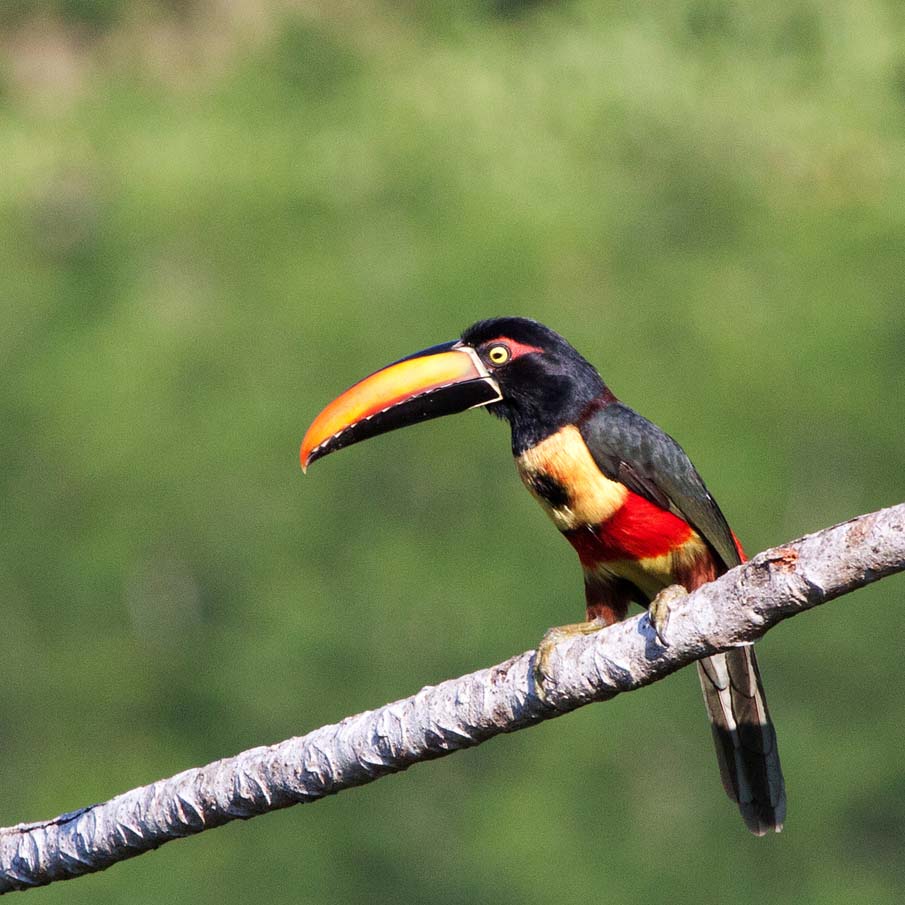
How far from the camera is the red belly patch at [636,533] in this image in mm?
3814

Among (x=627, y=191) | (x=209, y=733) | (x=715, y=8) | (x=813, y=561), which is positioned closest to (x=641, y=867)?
(x=209, y=733)

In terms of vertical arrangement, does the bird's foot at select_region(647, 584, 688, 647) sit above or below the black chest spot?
below

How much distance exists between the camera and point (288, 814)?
584cm

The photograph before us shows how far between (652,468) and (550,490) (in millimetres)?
227

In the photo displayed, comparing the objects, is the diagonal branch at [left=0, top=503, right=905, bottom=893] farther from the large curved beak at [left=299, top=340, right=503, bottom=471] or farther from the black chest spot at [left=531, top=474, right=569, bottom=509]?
the large curved beak at [left=299, top=340, right=503, bottom=471]

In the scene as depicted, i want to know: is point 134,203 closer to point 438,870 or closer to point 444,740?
point 438,870

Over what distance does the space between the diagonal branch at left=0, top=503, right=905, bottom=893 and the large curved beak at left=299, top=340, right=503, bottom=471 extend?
0.81m

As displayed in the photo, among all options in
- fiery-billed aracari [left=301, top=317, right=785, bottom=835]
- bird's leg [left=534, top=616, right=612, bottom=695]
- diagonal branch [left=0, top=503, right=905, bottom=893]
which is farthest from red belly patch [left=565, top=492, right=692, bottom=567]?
diagonal branch [left=0, top=503, right=905, bottom=893]

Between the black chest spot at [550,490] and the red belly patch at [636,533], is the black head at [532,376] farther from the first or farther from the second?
the red belly patch at [636,533]

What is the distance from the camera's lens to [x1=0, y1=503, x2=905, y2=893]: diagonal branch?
2992 millimetres

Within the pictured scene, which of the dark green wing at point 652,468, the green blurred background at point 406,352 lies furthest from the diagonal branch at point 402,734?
the green blurred background at point 406,352

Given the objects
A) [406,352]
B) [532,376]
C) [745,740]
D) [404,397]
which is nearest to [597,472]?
[532,376]

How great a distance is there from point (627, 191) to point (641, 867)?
3717 millimetres

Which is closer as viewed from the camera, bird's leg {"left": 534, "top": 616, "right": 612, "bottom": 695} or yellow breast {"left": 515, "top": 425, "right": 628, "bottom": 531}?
bird's leg {"left": 534, "top": 616, "right": 612, "bottom": 695}
